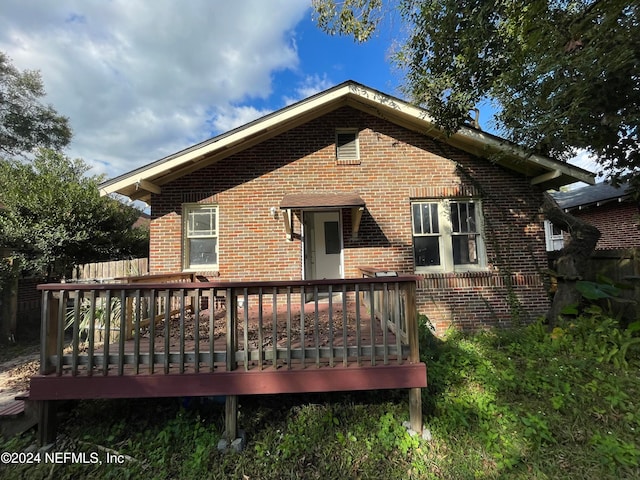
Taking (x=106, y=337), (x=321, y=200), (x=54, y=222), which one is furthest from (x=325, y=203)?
(x=54, y=222)

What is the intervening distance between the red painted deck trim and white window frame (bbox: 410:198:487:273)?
3.89 m

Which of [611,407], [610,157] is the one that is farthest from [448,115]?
[611,407]

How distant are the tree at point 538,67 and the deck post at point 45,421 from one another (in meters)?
6.71

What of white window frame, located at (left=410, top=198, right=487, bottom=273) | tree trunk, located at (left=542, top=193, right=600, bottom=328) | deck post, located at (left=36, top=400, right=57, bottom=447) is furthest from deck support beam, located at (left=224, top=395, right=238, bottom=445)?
tree trunk, located at (left=542, top=193, right=600, bottom=328)

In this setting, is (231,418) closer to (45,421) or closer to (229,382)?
(229,382)

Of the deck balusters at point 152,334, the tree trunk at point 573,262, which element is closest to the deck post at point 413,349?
the deck balusters at point 152,334

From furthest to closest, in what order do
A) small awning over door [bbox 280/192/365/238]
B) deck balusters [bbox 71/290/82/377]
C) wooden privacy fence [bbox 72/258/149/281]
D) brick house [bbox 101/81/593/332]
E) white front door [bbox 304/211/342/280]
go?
wooden privacy fence [bbox 72/258/149/281]
white front door [bbox 304/211/342/280]
brick house [bbox 101/81/593/332]
small awning over door [bbox 280/192/365/238]
deck balusters [bbox 71/290/82/377]

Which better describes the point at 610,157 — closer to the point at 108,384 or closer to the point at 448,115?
the point at 448,115

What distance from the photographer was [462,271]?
675 cm

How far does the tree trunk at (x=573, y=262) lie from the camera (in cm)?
601

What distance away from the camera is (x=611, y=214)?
36.0ft

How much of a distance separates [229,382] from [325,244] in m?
4.44

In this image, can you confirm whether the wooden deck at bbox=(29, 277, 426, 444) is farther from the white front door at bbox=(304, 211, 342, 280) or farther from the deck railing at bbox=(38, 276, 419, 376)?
the white front door at bbox=(304, 211, 342, 280)

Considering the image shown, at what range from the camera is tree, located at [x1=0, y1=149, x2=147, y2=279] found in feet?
25.8
